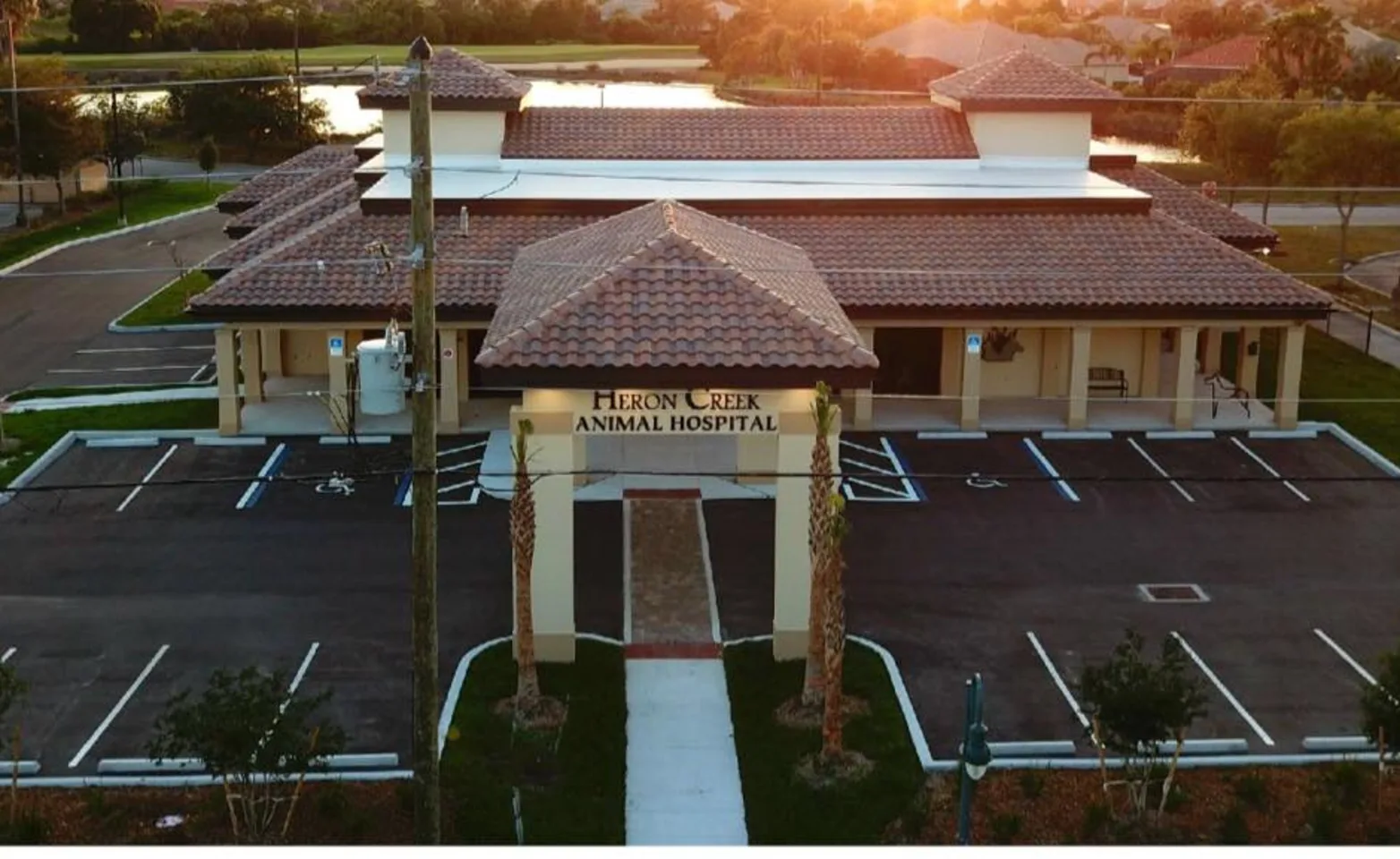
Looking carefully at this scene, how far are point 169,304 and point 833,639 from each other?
3506cm

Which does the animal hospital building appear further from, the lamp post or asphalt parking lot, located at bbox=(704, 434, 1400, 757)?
the lamp post

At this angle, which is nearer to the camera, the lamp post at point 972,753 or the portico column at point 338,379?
the lamp post at point 972,753

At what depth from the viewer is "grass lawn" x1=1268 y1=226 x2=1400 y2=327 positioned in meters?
51.3

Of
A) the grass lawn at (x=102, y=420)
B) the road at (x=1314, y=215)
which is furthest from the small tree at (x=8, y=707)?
the road at (x=1314, y=215)

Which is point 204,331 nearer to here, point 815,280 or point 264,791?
point 815,280

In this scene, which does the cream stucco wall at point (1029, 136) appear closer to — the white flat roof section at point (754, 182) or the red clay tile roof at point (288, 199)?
the white flat roof section at point (754, 182)

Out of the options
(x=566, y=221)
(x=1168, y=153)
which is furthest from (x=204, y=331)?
(x=1168, y=153)

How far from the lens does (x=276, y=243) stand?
38.8 metres

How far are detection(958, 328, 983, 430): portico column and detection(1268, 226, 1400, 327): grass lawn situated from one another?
1835 centimetres

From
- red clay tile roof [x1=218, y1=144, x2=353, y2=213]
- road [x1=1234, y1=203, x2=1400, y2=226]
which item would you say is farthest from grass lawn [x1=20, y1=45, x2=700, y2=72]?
road [x1=1234, y1=203, x2=1400, y2=226]

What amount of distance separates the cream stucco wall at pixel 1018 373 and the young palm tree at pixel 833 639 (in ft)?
59.6

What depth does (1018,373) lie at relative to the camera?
38.5 metres

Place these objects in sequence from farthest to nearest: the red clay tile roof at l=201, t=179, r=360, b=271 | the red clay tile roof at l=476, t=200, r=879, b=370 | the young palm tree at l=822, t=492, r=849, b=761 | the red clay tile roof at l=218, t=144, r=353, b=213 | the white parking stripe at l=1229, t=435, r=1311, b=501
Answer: the red clay tile roof at l=218, t=144, r=353, b=213
the red clay tile roof at l=201, t=179, r=360, b=271
the white parking stripe at l=1229, t=435, r=1311, b=501
the red clay tile roof at l=476, t=200, r=879, b=370
the young palm tree at l=822, t=492, r=849, b=761

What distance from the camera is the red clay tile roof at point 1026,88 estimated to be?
1681 inches
